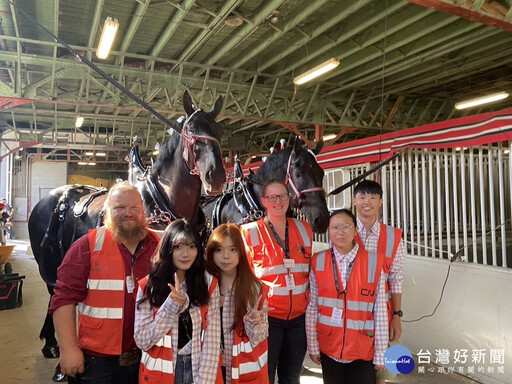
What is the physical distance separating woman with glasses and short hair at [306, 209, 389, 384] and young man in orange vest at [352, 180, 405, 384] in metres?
0.33

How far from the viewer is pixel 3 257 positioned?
25.0 ft

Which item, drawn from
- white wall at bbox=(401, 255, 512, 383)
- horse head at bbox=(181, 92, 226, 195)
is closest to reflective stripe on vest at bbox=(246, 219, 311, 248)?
horse head at bbox=(181, 92, 226, 195)

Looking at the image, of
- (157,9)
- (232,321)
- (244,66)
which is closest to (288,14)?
(157,9)

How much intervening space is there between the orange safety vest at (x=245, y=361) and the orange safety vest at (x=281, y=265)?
0.89 feet

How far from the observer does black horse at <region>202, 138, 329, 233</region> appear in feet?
10.3

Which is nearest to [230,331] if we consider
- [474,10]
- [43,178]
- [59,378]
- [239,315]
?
[239,315]

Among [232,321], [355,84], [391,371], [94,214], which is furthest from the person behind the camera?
[355,84]

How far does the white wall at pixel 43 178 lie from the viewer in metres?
19.9

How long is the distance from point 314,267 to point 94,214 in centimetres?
191

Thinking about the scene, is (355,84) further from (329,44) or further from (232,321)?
(232,321)

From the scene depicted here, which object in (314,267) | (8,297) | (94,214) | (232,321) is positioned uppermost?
(94,214)

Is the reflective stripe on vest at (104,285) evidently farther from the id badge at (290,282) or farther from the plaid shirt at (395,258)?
the plaid shirt at (395,258)

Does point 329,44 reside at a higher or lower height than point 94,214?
higher

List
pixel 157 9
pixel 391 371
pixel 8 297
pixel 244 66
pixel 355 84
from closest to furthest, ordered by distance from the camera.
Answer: pixel 391 371
pixel 8 297
pixel 157 9
pixel 244 66
pixel 355 84
